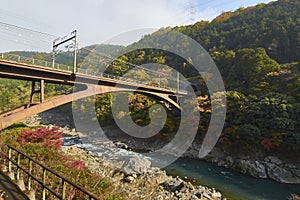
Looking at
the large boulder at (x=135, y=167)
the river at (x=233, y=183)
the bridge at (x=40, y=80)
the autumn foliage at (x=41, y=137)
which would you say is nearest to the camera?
the autumn foliage at (x=41, y=137)

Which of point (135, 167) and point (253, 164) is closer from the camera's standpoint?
point (135, 167)

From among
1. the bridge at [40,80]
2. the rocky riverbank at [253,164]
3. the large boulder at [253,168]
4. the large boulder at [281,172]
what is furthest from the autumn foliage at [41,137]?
the large boulder at [281,172]

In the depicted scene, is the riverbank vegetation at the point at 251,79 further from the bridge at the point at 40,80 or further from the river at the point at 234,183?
the bridge at the point at 40,80

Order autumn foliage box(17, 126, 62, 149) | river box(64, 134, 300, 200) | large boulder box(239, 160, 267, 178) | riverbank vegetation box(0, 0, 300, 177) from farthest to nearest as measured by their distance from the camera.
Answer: riverbank vegetation box(0, 0, 300, 177) < large boulder box(239, 160, 267, 178) < river box(64, 134, 300, 200) < autumn foliage box(17, 126, 62, 149)

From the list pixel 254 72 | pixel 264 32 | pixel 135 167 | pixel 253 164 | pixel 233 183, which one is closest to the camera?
pixel 135 167

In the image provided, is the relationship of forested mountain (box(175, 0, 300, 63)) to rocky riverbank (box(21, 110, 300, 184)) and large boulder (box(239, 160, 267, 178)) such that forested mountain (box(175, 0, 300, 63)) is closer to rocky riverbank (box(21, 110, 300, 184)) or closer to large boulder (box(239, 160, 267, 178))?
rocky riverbank (box(21, 110, 300, 184))

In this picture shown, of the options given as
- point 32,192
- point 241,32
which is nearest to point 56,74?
point 32,192

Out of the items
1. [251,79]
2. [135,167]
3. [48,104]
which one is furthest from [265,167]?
[48,104]

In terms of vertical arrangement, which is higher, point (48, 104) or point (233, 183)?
point (48, 104)

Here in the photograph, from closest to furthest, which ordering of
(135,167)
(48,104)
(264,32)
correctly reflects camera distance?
(48,104)
(135,167)
(264,32)

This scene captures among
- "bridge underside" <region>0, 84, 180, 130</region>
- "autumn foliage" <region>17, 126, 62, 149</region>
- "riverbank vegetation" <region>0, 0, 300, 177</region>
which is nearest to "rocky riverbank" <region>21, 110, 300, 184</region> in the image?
"riverbank vegetation" <region>0, 0, 300, 177</region>

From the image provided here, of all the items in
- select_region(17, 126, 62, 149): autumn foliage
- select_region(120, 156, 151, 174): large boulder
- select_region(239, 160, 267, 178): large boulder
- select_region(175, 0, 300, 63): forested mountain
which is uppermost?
select_region(175, 0, 300, 63): forested mountain

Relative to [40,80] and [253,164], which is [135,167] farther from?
[253,164]

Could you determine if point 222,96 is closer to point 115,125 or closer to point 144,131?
point 144,131
